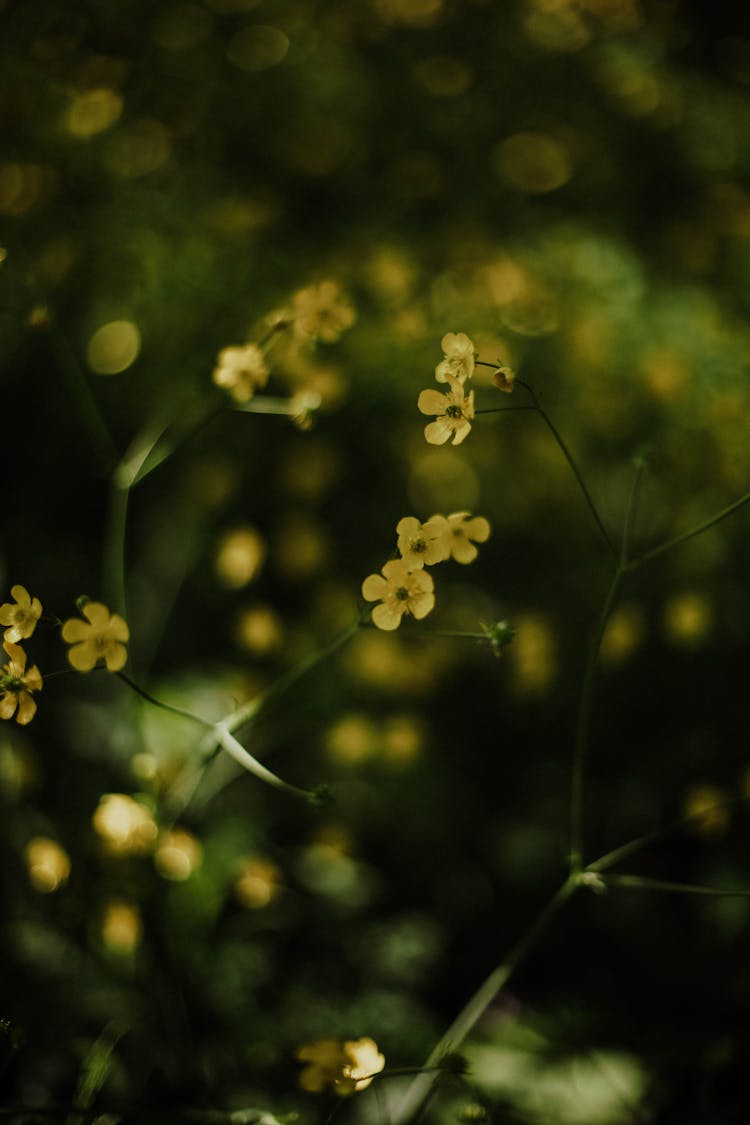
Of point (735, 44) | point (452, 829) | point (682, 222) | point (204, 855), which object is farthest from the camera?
point (735, 44)

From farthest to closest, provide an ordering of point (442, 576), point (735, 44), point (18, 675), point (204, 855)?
1. point (735, 44)
2. point (442, 576)
3. point (204, 855)
4. point (18, 675)

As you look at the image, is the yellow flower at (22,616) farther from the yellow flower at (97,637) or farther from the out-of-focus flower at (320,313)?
the out-of-focus flower at (320,313)

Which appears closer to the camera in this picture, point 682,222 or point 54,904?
point 54,904

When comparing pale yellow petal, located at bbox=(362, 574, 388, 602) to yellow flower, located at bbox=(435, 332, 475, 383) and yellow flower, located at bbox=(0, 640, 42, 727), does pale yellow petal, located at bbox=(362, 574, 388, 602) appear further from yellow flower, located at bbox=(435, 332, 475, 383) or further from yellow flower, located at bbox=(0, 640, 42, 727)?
yellow flower, located at bbox=(0, 640, 42, 727)

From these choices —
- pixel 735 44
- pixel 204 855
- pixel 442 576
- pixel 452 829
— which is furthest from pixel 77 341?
pixel 735 44

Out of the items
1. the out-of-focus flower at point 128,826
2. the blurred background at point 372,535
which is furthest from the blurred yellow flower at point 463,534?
the out-of-focus flower at point 128,826

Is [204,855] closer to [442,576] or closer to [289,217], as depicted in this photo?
[442,576]

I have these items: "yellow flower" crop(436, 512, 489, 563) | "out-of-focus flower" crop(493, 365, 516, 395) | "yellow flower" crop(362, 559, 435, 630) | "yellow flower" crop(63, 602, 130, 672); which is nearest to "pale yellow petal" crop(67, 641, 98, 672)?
"yellow flower" crop(63, 602, 130, 672)
